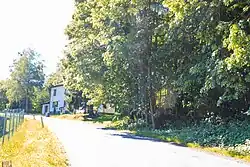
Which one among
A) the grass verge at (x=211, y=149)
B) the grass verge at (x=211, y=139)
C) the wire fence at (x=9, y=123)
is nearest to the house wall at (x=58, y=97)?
the grass verge at (x=211, y=139)

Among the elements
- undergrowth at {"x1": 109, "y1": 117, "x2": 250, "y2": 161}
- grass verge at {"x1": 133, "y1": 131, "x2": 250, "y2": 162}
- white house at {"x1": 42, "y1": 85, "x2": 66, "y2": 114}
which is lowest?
grass verge at {"x1": 133, "y1": 131, "x2": 250, "y2": 162}

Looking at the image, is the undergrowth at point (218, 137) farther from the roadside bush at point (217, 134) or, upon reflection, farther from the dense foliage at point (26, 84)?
the dense foliage at point (26, 84)

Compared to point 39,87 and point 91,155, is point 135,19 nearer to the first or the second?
point 91,155

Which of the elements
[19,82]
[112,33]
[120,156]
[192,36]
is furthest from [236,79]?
[19,82]

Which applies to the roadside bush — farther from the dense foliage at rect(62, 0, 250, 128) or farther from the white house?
the white house

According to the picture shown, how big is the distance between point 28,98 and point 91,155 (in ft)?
264

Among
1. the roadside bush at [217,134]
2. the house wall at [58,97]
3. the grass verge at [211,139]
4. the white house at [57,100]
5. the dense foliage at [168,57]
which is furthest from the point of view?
the house wall at [58,97]

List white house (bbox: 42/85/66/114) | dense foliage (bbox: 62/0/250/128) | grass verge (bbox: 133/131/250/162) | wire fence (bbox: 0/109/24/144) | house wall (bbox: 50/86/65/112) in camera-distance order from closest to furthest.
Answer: grass verge (bbox: 133/131/250/162) → wire fence (bbox: 0/109/24/144) → dense foliage (bbox: 62/0/250/128) → white house (bbox: 42/85/66/114) → house wall (bbox: 50/86/65/112)

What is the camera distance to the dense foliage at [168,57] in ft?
54.1

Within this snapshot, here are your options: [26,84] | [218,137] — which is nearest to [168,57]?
[218,137]

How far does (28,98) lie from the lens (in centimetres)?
8981

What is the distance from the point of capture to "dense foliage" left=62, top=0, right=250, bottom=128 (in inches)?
650

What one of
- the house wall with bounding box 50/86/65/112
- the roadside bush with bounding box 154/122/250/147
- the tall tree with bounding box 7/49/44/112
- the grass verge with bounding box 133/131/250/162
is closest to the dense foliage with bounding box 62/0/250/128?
the roadside bush with bounding box 154/122/250/147

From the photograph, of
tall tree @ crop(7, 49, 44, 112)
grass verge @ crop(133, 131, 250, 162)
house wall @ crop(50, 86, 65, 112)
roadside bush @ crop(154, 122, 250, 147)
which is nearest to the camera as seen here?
grass verge @ crop(133, 131, 250, 162)
